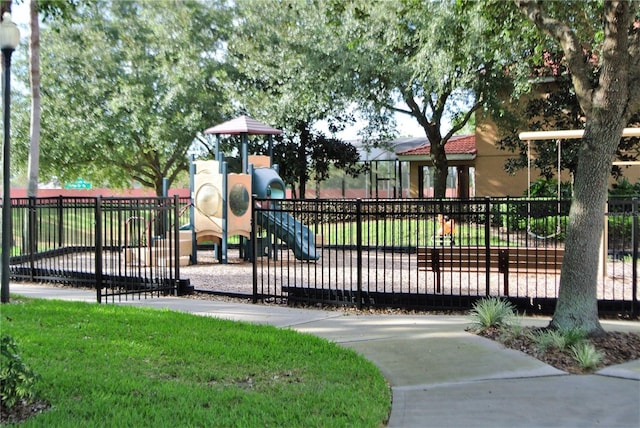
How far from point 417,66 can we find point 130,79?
14749mm

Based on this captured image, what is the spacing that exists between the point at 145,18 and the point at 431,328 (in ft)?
82.9

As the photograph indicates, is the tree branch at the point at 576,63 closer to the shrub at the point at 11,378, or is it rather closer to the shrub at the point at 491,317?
the shrub at the point at 491,317

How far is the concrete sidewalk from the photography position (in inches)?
200

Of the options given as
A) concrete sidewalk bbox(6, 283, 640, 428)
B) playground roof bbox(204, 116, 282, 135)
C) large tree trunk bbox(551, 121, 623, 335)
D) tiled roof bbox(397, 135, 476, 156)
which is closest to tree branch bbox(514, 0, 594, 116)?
large tree trunk bbox(551, 121, 623, 335)

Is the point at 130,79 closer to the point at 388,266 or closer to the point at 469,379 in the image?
the point at 388,266

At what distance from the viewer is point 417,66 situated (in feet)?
64.9

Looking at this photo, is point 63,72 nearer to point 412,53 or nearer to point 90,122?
point 90,122

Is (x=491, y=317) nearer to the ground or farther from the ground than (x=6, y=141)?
nearer to the ground

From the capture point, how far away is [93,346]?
275 inches

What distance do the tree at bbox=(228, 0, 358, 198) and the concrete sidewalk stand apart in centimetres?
1575

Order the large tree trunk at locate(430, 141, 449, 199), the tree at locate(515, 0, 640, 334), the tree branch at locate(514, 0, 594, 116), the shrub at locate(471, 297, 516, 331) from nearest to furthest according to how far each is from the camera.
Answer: the tree at locate(515, 0, 640, 334) < the tree branch at locate(514, 0, 594, 116) < the shrub at locate(471, 297, 516, 331) < the large tree trunk at locate(430, 141, 449, 199)

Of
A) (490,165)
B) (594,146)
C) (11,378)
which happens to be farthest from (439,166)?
(11,378)

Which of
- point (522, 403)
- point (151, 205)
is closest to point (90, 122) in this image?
point (151, 205)

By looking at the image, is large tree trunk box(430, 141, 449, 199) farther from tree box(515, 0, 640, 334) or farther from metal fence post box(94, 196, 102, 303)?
tree box(515, 0, 640, 334)
